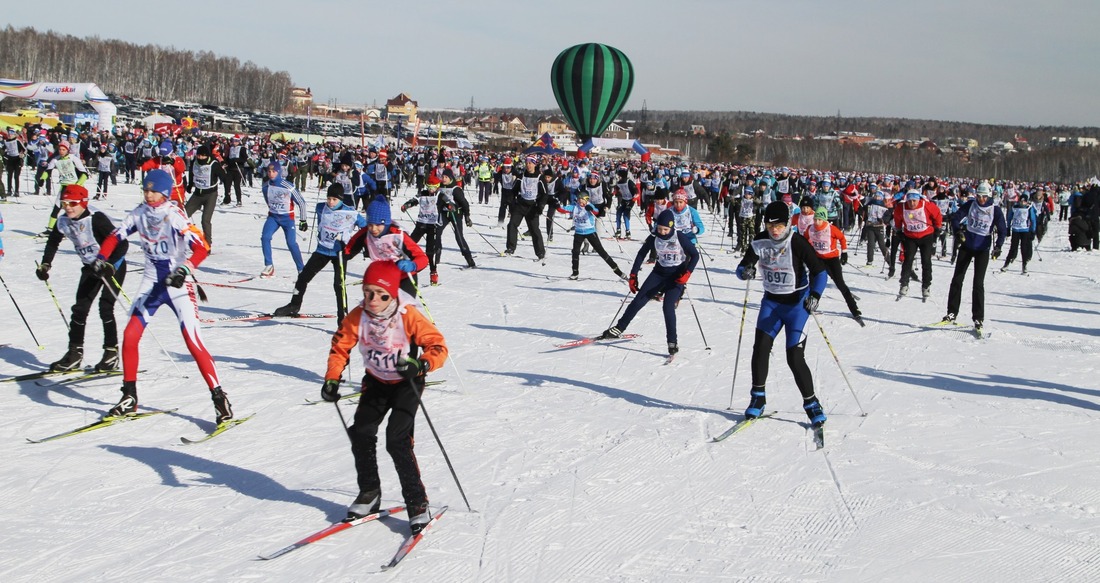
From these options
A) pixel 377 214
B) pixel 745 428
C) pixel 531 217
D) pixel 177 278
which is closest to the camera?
pixel 177 278

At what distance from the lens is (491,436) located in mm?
6273

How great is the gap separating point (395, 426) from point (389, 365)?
12.0 inches

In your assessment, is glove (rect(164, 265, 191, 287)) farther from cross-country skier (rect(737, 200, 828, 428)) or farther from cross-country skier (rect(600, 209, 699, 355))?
cross-country skier (rect(600, 209, 699, 355))

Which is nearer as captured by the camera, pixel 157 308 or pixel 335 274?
pixel 157 308

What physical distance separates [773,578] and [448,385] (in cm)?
402

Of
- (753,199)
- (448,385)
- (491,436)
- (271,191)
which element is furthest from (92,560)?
(753,199)

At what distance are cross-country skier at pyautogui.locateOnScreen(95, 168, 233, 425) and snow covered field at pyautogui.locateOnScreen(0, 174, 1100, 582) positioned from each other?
1.08 ft

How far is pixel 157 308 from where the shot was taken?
20.1ft

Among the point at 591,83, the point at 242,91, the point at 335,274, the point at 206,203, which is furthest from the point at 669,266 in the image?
the point at 242,91

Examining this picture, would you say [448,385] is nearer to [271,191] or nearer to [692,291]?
[271,191]

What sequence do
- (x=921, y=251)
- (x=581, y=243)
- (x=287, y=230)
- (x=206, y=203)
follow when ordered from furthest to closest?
(x=206, y=203) → (x=581, y=243) → (x=921, y=251) → (x=287, y=230)

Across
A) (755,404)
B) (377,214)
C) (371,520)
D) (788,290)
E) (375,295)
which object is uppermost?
(377,214)

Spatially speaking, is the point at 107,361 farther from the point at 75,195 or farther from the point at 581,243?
the point at 581,243

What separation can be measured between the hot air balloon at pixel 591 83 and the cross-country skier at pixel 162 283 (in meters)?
41.9
